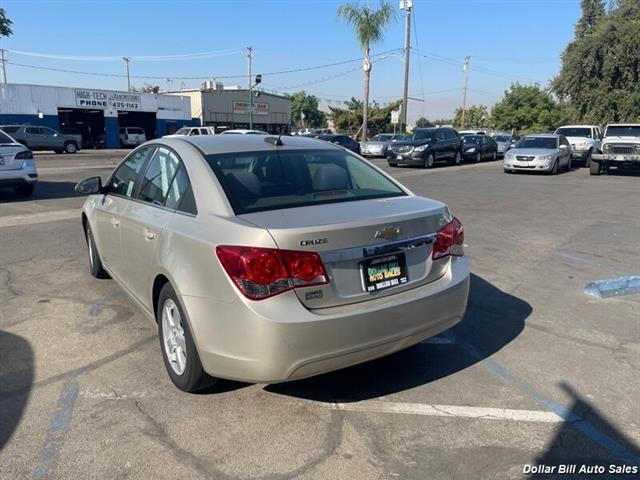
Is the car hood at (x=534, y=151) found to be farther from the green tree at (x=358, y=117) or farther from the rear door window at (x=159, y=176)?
the green tree at (x=358, y=117)

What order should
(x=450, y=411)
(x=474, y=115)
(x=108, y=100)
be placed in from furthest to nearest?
(x=474, y=115)
(x=108, y=100)
(x=450, y=411)

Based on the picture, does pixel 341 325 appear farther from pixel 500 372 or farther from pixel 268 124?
pixel 268 124

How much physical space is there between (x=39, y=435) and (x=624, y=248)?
25.4ft

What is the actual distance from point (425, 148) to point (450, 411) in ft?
66.6

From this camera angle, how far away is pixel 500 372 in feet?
12.1

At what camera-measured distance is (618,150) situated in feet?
61.5

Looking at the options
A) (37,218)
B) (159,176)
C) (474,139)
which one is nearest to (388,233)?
(159,176)

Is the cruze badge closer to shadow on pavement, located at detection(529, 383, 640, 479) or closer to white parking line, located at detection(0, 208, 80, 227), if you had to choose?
shadow on pavement, located at detection(529, 383, 640, 479)

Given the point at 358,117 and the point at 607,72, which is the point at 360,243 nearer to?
the point at 607,72

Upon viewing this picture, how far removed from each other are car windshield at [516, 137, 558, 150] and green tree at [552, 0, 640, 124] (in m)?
15.8

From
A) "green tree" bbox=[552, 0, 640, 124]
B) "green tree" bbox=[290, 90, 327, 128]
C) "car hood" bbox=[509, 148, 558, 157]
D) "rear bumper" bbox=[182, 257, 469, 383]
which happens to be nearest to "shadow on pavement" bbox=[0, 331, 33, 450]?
"rear bumper" bbox=[182, 257, 469, 383]

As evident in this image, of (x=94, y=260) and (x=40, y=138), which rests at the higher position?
(x=40, y=138)

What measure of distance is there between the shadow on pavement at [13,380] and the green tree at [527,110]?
76.0 meters

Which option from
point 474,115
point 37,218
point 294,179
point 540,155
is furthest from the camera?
point 474,115
